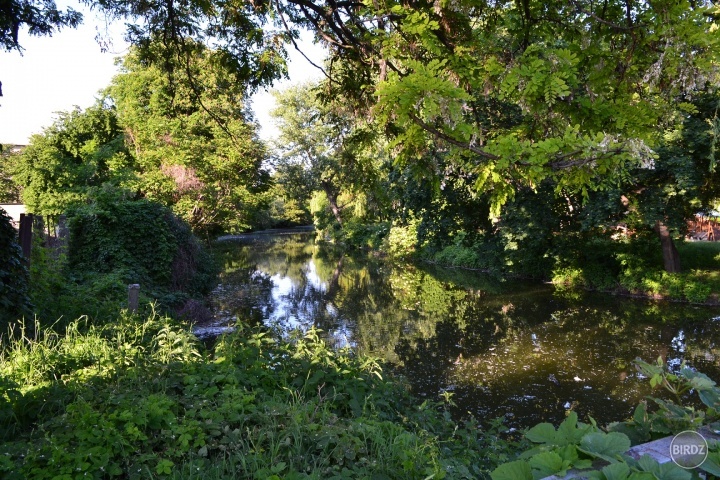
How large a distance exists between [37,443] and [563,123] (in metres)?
4.40

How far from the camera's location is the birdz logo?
1764 millimetres

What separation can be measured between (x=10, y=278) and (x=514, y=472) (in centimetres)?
583

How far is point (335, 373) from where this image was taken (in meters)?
4.86

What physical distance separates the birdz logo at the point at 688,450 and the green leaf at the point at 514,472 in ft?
1.71

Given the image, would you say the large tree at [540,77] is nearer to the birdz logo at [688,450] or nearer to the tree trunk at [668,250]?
the birdz logo at [688,450]

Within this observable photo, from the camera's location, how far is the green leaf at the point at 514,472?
1740mm

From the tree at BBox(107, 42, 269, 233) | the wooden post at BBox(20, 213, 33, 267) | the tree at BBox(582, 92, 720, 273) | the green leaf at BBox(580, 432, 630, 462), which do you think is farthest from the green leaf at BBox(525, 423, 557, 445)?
the tree at BBox(107, 42, 269, 233)

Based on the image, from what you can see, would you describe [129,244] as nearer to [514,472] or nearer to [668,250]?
[514,472]

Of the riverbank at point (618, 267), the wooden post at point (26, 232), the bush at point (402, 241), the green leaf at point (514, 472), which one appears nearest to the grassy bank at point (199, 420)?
the green leaf at point (514, 472)

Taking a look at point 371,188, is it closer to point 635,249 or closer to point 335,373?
point 335,373

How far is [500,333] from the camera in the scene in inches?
489

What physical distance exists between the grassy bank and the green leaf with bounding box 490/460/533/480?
1.13m

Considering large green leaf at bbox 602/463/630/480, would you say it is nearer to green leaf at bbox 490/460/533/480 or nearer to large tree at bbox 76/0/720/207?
green leaf at bbox 490/460/533/480

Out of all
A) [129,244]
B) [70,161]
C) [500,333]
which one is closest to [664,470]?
[500,333]
